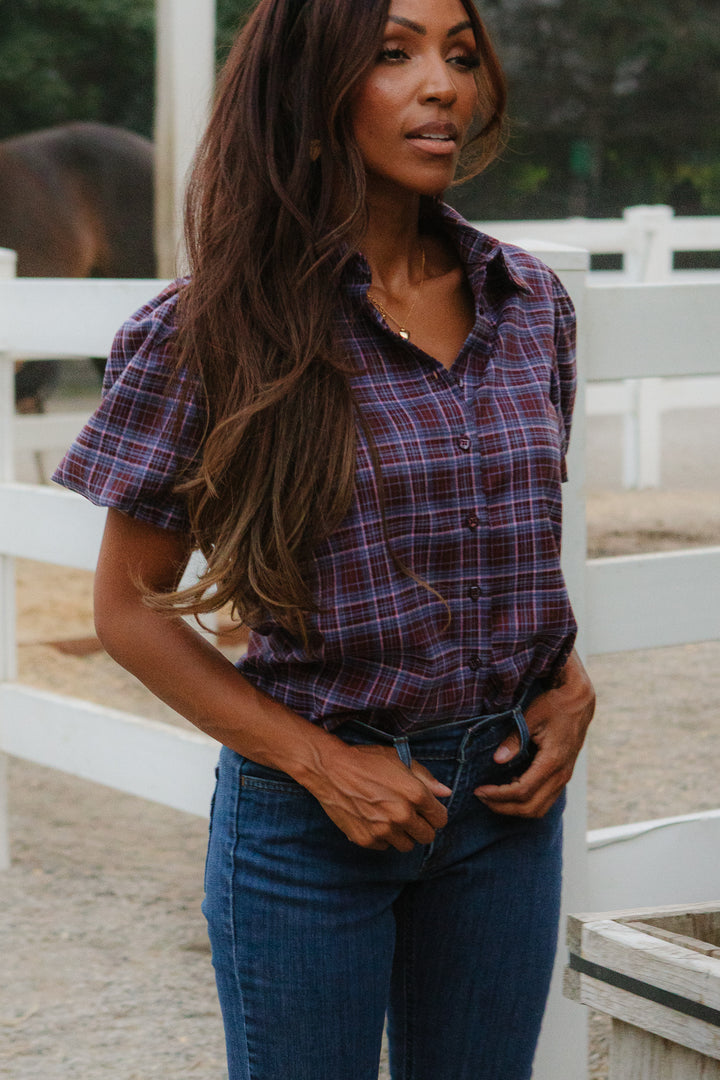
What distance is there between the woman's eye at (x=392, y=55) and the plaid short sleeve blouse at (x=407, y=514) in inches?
7.6

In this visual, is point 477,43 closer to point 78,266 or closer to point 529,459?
point 529,459

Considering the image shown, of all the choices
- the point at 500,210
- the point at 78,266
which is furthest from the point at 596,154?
the point at 78,266

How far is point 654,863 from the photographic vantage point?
216cm

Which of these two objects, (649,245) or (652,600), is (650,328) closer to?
(652,600)

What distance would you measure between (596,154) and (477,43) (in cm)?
1652

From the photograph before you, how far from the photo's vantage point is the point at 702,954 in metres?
1.19

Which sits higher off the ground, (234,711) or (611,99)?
(611,99)

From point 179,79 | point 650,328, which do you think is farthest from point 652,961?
point 179,79

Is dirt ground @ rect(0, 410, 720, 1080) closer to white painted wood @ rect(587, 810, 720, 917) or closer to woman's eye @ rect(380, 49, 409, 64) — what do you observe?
white painted wood @ rect(587, 810, 720, 917)

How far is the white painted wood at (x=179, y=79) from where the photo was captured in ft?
16.6

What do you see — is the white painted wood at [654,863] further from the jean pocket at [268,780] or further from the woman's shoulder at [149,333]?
the woman's shoulder at [149,333]

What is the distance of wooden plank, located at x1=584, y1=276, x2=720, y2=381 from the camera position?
204 centimetres

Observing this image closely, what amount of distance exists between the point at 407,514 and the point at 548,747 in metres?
0.31

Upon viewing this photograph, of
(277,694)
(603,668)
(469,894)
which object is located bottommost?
(603,668)
